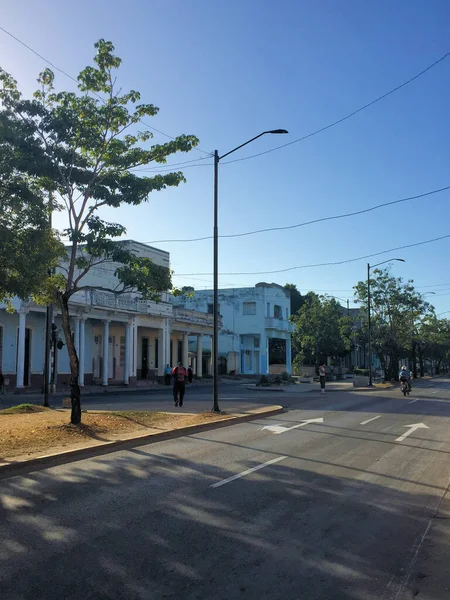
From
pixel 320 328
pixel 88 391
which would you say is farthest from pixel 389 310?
pixel 88 391

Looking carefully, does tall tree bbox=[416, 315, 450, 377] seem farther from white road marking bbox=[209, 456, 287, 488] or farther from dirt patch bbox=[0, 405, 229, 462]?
white road marking bbox=[209, 456, 287, 488]

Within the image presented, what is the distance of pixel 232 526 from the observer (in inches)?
243

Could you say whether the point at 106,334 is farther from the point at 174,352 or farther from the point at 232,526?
the point at 232,526

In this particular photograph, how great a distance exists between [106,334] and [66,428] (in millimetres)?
23791

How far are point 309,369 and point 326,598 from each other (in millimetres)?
62760

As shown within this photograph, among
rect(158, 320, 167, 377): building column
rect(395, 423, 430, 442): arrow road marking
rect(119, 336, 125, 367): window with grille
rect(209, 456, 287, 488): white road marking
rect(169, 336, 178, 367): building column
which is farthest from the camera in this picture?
rect(169, 336, 178, 367): building column

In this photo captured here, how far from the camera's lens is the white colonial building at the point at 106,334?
30719mm

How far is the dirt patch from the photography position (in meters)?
11.0

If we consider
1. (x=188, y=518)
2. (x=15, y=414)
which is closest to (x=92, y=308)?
(x=15, y=414)

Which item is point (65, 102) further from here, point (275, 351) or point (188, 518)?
point (275, 351)

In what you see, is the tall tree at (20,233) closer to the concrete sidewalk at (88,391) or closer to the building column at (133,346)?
the concrete sidewalk at (88,391)

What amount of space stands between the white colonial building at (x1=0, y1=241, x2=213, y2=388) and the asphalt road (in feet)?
63.0

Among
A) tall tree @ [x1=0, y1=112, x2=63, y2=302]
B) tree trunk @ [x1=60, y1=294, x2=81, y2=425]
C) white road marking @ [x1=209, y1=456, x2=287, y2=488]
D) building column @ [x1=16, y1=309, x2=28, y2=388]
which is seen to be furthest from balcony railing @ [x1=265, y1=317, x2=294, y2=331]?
white road marking @ [x1=209, y1=456, x2=287, y2=488]

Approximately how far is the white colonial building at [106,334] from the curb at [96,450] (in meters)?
14.3
